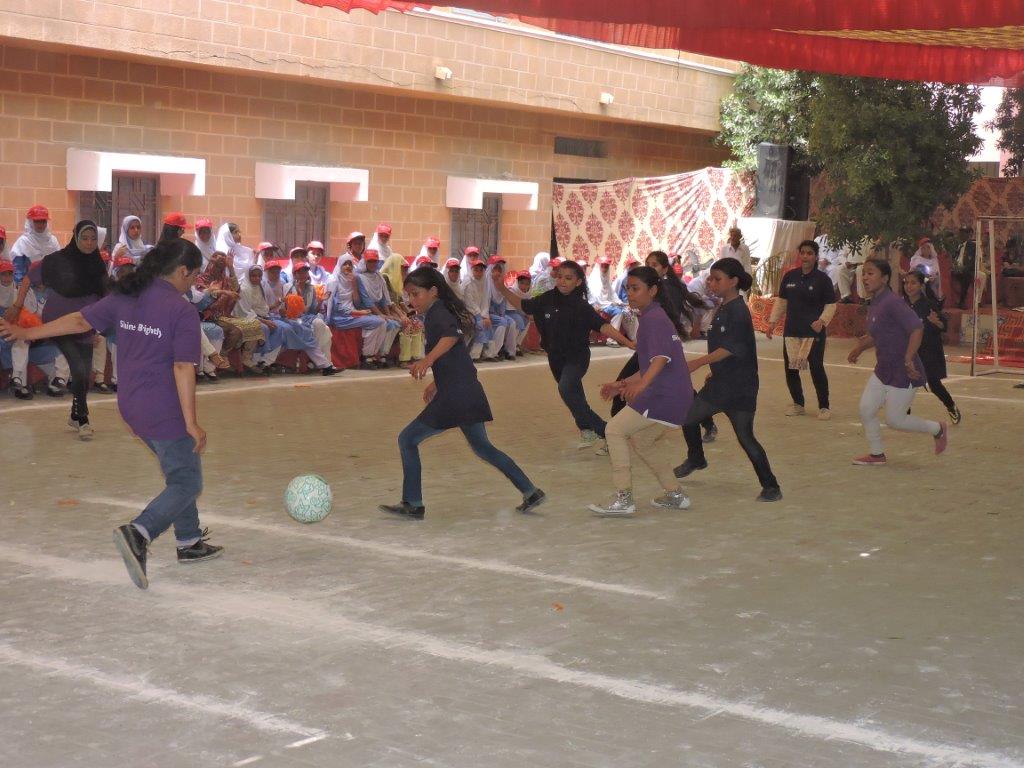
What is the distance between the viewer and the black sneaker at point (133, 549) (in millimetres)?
6602

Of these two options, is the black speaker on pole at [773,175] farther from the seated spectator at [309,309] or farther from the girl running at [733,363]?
the girl running at [733,363]

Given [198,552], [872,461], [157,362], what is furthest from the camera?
[872,461]

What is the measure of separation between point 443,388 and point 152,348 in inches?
84.1

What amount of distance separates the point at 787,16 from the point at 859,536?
3711mm

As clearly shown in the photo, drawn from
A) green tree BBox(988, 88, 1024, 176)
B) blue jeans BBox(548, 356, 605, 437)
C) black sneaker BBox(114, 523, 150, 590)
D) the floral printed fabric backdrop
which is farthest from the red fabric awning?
green tree BBox(988, 88, 1024, 176)

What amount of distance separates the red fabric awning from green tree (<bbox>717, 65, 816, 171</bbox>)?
39.0ft

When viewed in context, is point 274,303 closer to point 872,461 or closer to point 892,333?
point 872,461

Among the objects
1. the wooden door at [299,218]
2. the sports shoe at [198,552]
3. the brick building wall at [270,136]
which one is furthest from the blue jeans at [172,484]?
the wooden door at [299,218]

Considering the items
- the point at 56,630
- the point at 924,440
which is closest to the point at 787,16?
the point at 924,440

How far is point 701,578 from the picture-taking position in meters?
7.30

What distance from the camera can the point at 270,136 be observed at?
64.1ft

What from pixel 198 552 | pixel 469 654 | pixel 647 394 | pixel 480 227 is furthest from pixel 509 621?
pixel 480 227

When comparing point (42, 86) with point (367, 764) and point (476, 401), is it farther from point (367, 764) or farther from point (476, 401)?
point (367, 764)

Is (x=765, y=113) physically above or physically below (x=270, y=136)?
above
